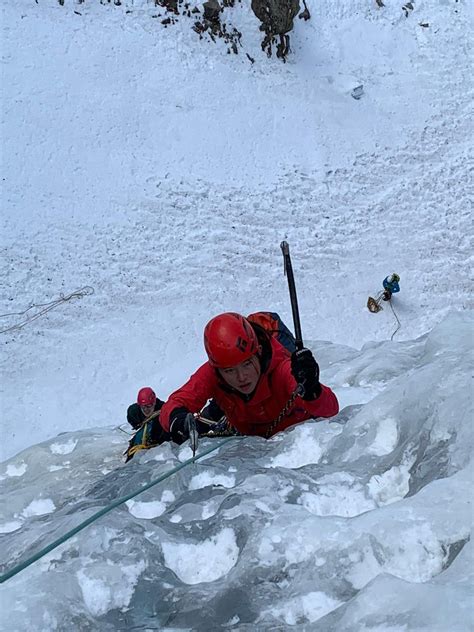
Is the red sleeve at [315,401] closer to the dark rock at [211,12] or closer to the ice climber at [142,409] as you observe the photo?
the ice climber at [142,409]

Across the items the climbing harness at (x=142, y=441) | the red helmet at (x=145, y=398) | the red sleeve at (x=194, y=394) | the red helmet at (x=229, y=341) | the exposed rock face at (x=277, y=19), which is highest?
the exposed rock face at (x=277, y=19)

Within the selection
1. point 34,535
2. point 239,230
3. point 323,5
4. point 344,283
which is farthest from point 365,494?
point 323,5

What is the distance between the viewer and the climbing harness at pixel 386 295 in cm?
1084

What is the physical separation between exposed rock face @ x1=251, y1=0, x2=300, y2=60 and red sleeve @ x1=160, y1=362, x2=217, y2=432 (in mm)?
13221

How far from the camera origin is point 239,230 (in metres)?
12.3

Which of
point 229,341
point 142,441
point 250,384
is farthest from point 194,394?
point 142,441

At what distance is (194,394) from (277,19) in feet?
44.9

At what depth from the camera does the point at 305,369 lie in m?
4.08

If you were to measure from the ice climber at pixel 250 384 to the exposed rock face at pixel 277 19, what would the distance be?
1308 centimetres

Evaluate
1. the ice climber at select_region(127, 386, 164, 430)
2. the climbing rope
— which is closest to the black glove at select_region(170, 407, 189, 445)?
the ice climber at select_region(127, 386, 164, 430)

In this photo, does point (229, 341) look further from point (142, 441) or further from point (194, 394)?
point (142, 441)

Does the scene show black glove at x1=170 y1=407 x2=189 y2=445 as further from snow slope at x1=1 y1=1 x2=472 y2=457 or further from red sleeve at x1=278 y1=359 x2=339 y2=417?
snow slope at x1=1 y1=1 x2=472 y2=457

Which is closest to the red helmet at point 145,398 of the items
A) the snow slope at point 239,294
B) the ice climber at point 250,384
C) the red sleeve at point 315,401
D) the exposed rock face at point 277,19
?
the snow slope at point 239,294

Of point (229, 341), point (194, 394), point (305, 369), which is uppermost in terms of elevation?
point (229, 341)
